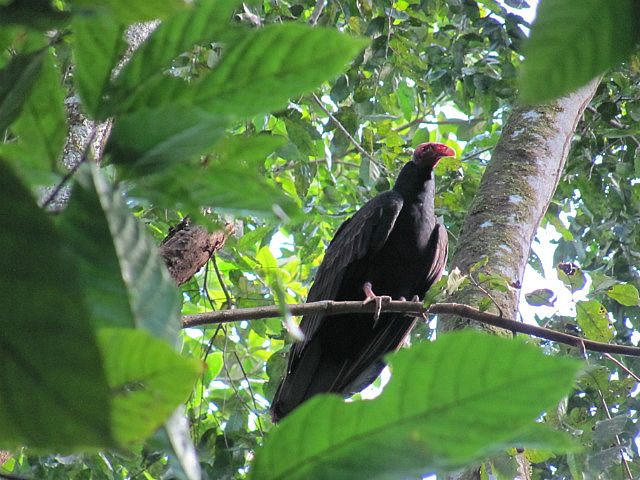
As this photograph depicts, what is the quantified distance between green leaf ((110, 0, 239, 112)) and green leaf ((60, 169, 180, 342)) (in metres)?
0.09

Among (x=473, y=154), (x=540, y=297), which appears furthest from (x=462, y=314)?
(x=473, y=154)

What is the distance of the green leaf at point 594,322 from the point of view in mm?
2254

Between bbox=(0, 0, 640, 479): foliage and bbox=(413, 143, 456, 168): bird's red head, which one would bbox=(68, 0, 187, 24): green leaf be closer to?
bbox=(0, 0, 640, 479): foliage

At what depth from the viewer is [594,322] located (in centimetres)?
226

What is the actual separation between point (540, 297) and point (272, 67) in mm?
2109

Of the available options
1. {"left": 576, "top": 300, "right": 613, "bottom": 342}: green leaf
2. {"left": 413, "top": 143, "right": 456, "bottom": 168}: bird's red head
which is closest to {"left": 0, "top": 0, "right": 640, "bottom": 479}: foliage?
{"left": 576, "top": 300, "right": 613, "bottom": 342}: green leaf

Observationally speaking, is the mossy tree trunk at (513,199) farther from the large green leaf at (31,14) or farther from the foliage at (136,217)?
the large green leaf at (31,14)

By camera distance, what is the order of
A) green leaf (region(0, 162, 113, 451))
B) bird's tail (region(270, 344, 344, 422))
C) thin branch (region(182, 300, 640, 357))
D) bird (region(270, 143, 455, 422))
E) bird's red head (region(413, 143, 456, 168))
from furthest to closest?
bird's red head (region(413, 143, 456, 168)) < bird (region(270, 143, 455, 422)) < bird's tail (region(270, 344, 344, 422)) < thin branch (region(182, 300, 640, 357)) < green leaf (region(0, 162, 113, 451))

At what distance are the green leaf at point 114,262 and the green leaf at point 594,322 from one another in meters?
2.02

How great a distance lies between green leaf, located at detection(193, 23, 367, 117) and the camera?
487mm

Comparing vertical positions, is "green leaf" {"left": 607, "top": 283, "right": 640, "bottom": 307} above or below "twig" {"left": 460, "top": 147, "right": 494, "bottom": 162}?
above

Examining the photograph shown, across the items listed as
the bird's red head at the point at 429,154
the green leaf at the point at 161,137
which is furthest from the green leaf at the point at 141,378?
the bird's red head at the point at 429,154

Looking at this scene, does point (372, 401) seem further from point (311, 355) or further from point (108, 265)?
point (311, 355)

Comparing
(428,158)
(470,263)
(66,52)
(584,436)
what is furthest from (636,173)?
(66,52)
